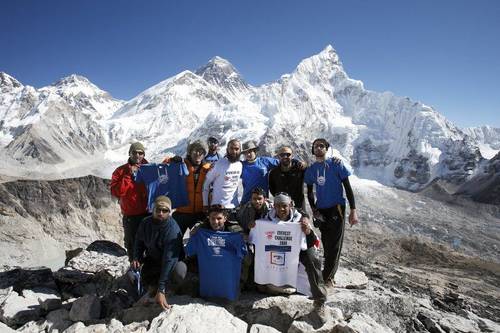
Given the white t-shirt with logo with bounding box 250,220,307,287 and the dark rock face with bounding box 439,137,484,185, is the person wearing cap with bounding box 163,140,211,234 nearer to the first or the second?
the white t-shirt with logo with bounding box 250,220,307,287

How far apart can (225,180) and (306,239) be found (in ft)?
5.78

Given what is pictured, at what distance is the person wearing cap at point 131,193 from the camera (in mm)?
6645

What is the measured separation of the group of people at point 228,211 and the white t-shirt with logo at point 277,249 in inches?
0.6

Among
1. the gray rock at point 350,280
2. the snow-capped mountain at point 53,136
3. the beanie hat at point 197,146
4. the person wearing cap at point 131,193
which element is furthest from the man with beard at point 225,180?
the snow-capped mountain at point 53,136

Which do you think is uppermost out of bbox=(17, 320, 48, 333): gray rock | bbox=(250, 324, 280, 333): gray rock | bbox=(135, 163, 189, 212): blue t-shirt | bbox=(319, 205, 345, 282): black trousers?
bbox=(135, 163, 189, 212): blue t-shirt

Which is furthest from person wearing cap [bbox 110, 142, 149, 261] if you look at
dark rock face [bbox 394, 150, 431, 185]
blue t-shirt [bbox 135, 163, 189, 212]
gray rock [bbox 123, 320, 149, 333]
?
dark rock face [bbox 394, 150, 431, 185]

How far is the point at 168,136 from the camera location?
19625 centimetres

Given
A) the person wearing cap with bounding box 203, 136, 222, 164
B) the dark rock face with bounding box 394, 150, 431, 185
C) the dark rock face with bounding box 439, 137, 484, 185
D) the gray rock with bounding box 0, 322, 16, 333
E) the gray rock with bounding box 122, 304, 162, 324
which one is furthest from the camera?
the dark rock face with bounding box 394, 150, 431, 185

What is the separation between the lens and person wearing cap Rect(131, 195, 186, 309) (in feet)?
18.3

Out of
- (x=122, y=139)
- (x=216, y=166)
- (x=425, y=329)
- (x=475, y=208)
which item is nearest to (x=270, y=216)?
(x=216, y=166)

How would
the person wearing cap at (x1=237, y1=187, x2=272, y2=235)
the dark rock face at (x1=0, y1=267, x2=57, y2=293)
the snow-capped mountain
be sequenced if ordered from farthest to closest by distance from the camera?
the snow-capped mountain → the dark rock face at (x1=0, y1=267, x2=57, y2=293) → the person wearing cap at (x1=237, y1=187, x2=272, y2=235)

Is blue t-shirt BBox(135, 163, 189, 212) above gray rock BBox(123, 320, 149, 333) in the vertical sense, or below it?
above

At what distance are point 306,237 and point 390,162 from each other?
20749 centimetres

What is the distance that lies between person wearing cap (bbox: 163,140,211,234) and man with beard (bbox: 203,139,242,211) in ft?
0.43
